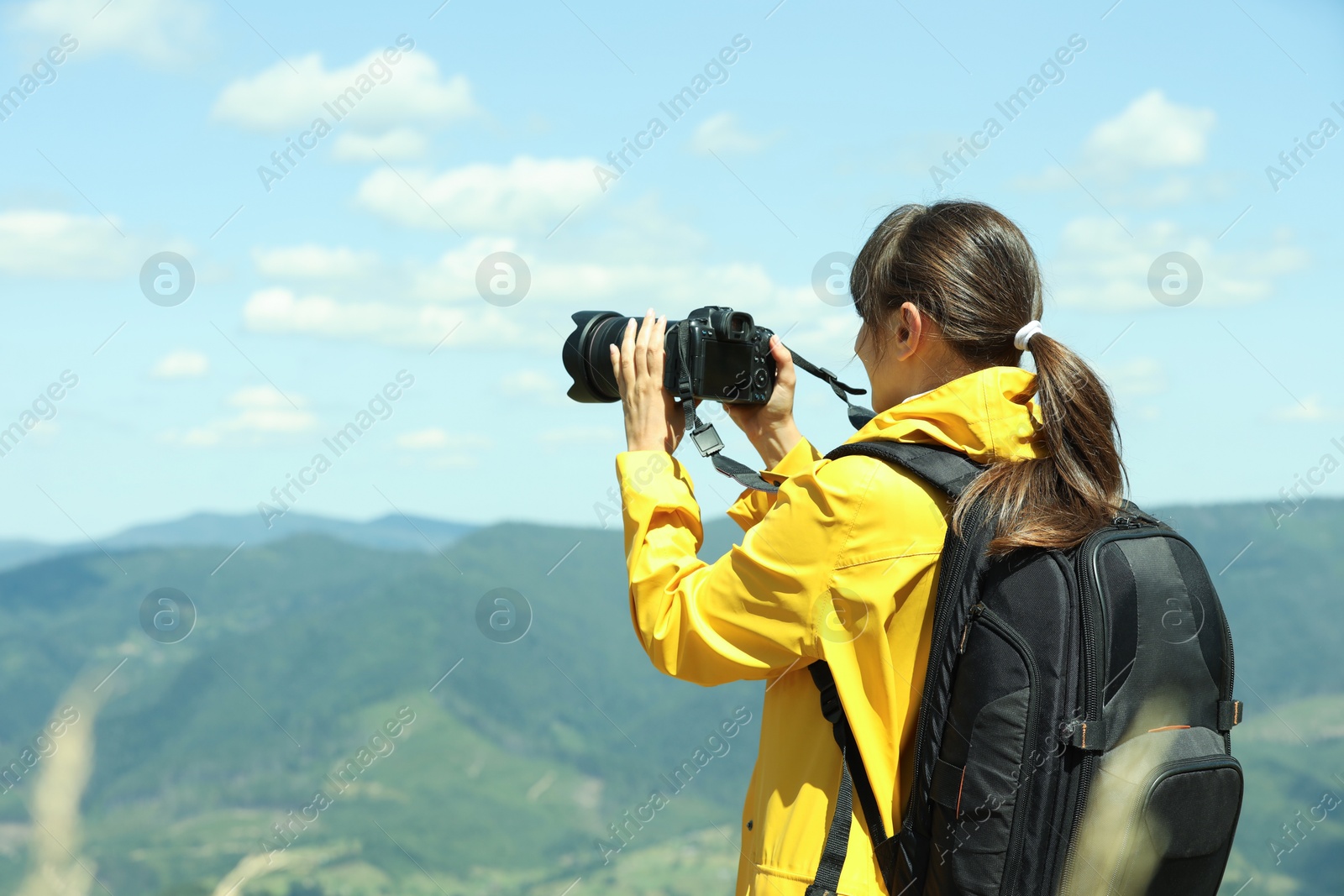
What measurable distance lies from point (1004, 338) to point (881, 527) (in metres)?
0.39

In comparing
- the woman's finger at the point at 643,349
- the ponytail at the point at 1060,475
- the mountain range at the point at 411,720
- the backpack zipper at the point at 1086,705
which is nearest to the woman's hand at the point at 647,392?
the woman's finger at the point at 643,349

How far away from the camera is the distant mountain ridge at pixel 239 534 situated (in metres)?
96.1

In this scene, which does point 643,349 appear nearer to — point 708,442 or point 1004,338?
point 708,442

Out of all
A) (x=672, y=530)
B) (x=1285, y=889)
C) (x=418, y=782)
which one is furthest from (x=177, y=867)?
(x=672, y=530)

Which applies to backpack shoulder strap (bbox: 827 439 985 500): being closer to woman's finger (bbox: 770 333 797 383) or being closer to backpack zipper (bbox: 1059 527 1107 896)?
backpack zipper (bbox: 1059 527 1107 896)

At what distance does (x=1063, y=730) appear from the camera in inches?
53.4

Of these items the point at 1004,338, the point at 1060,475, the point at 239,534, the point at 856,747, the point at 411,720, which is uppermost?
the point at 1004,338

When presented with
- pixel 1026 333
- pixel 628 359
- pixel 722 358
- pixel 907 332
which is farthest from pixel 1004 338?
pixel 628 359

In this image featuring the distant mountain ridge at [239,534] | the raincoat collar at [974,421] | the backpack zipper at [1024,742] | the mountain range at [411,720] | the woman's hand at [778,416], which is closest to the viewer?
the backpack zipper at [1024,742]

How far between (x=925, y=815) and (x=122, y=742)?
7381 cm

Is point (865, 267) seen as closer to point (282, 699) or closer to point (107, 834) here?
point (107, 834)

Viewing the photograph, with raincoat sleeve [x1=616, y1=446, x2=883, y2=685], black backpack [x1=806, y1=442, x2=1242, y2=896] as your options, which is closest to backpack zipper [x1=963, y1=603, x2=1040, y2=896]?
black backpack [x1=806, y1=442, x2=1242, y2=896]

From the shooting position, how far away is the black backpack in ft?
4.48

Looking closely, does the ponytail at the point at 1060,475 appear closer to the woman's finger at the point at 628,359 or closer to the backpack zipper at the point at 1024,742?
the backpack zipper at the point at 1024,742
